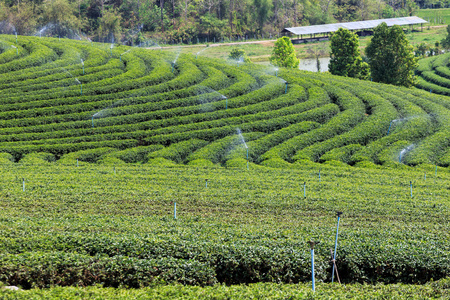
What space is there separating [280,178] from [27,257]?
20555mm

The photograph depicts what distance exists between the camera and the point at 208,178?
1266 inches

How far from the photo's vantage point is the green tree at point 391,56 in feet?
216

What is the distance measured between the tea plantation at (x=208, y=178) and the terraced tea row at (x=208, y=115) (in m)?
0.19

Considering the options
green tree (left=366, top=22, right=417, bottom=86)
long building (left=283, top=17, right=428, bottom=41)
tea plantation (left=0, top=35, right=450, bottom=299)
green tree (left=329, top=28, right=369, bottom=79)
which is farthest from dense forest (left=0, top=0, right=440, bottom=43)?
green tree (left=366, top=22, right=417, bottom=86)

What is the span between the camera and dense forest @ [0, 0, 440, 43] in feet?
295

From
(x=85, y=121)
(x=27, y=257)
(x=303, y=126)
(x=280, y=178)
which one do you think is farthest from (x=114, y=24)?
(x=27, y=257)

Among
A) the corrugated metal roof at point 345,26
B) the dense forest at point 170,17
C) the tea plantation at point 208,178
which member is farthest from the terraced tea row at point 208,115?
the corrugated metal roof at point 345,26

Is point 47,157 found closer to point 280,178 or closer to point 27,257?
point 280,178

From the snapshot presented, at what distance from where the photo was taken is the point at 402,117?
47.6 meters

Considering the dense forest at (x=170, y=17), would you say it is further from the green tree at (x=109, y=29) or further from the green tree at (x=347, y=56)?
the green tree at (x=347, y=56)

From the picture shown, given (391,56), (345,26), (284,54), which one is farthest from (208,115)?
(345,26)

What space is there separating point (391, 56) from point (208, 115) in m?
35.1

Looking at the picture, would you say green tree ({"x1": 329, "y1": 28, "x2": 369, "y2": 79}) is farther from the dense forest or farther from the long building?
the dense forest

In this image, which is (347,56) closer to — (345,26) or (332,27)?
(332,27)
